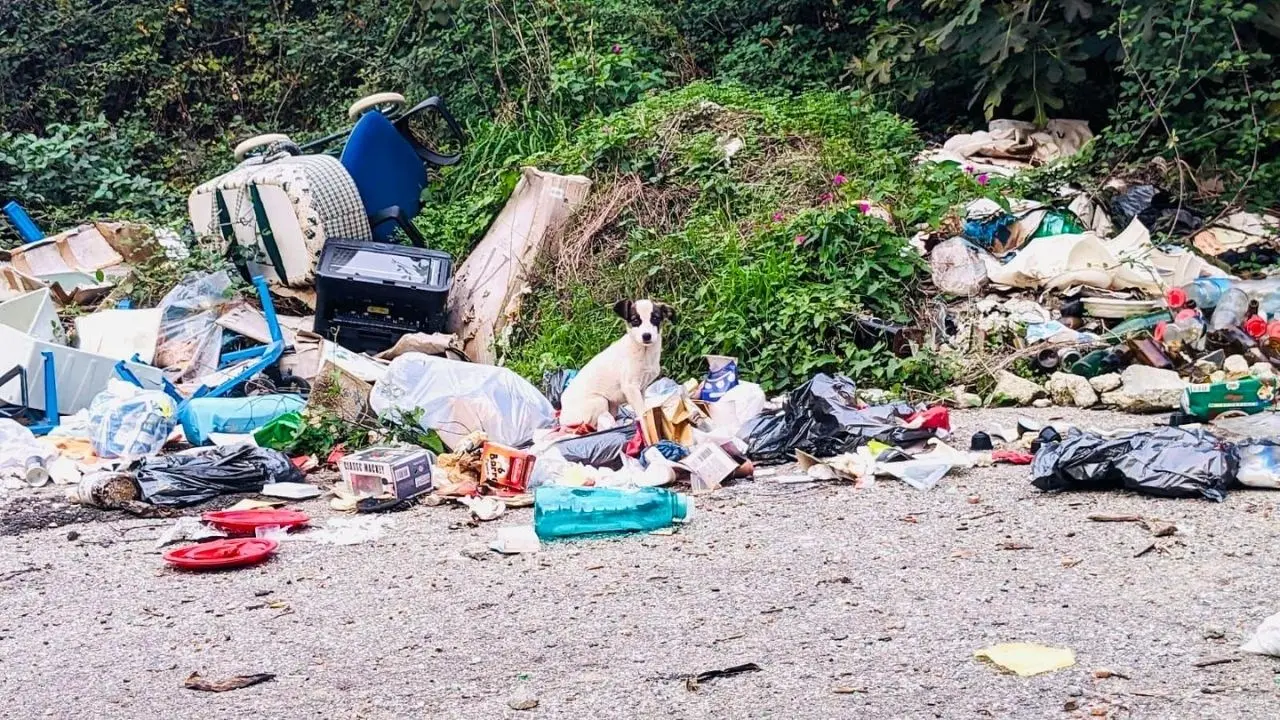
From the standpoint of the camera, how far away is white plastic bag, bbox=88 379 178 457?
19.9ft

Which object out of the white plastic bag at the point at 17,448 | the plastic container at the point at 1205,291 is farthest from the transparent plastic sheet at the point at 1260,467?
the white plastic bag at the point at 17,448

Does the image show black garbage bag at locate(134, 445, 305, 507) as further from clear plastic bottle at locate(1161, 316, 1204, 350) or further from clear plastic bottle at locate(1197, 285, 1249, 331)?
clear plastic bottle at locate(1197, 285, 1249, 331)

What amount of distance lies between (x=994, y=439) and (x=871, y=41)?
534 cm

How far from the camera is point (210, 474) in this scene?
17.9ft

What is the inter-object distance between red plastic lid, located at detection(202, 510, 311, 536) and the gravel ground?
163 mm

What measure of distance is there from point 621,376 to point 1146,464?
2659 millimetres

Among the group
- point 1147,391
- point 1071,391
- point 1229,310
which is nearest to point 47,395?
point 1071,391

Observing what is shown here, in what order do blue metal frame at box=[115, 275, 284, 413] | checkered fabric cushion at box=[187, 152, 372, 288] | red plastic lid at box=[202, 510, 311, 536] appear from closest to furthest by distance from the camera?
1. red plastic lid at box=[202, 510, 311, 536]
2. blue metal frame at box=[115, 275, 284, 413]
3. checkered fabric cushion at box=[187, 152, 372, 288]

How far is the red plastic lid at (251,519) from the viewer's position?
15.3 ft

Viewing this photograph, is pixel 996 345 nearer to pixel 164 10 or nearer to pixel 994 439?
pixel 994 439

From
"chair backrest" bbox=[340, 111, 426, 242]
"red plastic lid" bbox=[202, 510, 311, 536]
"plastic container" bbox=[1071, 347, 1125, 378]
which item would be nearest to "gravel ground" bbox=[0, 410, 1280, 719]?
"red plastic lid" bbox=[202, 510, 311, 536]

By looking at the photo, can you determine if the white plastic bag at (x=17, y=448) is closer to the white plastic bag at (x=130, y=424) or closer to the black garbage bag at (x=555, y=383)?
the white plastic bag at (x=130, y=424)

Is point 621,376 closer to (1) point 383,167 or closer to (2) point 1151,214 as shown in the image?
(1) point 383,167

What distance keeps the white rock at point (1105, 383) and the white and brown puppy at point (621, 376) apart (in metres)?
2.15
